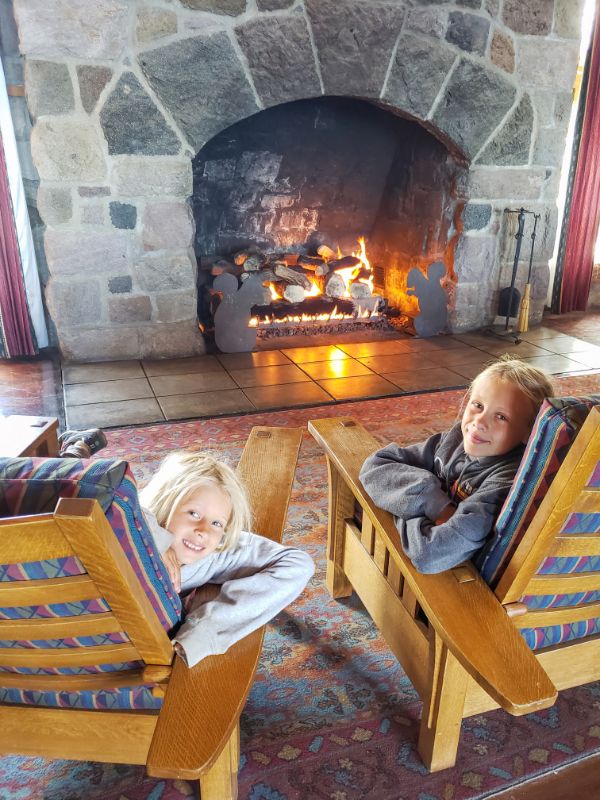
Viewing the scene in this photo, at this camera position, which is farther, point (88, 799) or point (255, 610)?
point (88, 799)

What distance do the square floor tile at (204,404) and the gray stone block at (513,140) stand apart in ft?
7.32

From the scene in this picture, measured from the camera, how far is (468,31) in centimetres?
369

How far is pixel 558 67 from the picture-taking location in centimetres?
402

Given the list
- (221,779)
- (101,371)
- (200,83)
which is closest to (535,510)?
(221,779)

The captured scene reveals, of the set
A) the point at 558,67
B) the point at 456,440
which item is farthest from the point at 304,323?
the point at 456,440

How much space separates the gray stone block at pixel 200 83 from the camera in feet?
10.7

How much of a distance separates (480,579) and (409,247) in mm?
3667

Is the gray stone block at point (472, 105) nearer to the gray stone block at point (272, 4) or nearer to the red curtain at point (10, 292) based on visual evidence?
the gray stone block at point (272, 4)

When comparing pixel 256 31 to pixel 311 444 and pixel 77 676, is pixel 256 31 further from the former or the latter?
pixel 77 676

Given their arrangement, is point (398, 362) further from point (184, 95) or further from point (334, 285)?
point (184, 95)

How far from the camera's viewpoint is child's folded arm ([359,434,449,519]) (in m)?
1.36

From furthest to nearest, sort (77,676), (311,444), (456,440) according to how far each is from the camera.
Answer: (311,444) < (456,440) < (77,676)

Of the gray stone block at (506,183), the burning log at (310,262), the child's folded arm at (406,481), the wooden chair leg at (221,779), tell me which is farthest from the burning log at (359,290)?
the wooden chair leg at (221,779)

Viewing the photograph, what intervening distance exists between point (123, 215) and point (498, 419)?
9.06 feet
